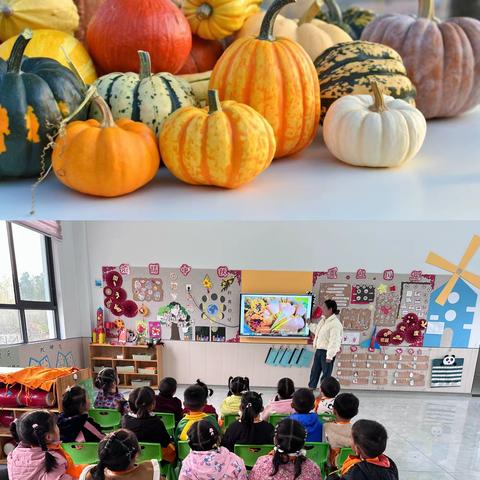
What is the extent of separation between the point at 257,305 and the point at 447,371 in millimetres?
2165

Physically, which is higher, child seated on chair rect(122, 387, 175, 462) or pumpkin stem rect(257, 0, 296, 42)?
pumpkin stem rect(257, 0, 296, 42)

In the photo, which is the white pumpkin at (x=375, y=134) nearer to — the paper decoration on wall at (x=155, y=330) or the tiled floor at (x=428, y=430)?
the tiled floor at (x=428, y=430)

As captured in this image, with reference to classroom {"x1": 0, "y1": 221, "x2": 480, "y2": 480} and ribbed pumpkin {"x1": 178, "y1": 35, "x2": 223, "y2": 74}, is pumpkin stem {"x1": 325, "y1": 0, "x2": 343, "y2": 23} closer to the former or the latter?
ribbed pumpkin {"x1": 178, "y1": 35, "x2": 223, "y2": 74}

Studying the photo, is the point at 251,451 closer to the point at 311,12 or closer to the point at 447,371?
the point at 311,12

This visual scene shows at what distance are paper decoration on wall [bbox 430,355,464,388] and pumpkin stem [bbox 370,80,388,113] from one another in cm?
426

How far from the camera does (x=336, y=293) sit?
4.59m

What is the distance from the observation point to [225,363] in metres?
4.84

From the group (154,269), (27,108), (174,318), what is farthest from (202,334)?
(27,108)

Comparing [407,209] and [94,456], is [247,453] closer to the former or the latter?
[94,456]

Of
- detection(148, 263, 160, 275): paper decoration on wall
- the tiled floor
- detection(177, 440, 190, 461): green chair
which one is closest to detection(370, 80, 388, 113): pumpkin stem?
detection(177, 440, 190, 461): green chair

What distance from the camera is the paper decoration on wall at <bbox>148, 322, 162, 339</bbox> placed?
484 cm

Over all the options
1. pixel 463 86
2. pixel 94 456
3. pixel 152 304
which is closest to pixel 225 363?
pixel 152 304

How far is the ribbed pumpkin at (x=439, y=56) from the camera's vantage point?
49.5 inches

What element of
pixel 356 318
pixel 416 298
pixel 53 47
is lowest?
pixel 356 318
